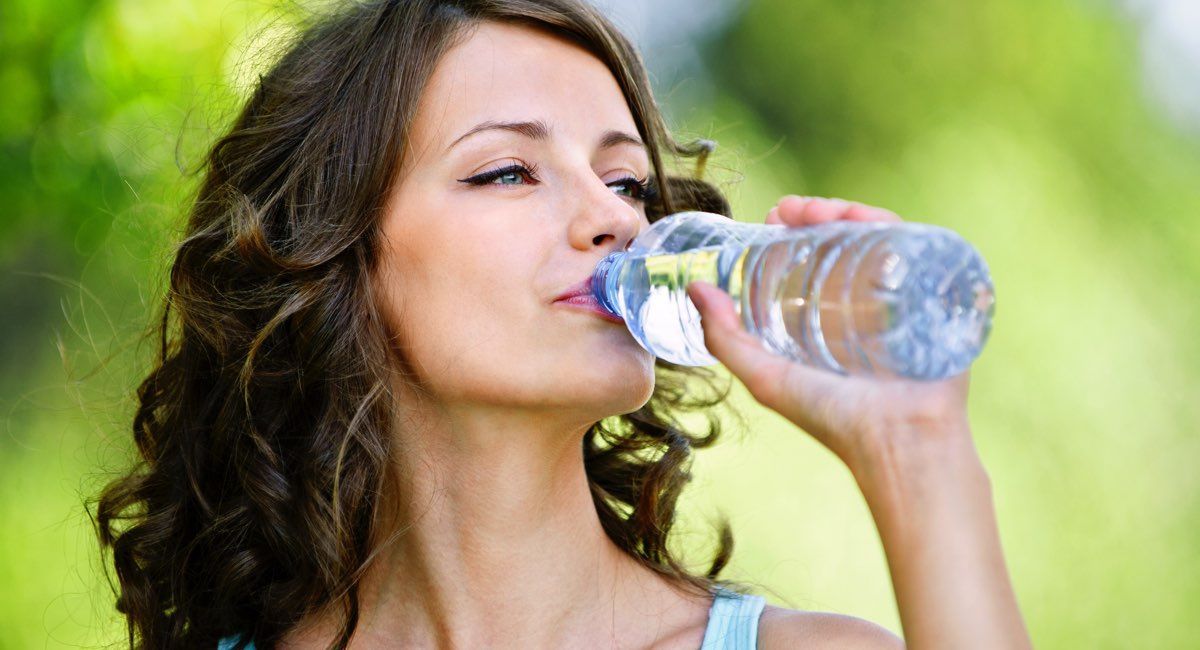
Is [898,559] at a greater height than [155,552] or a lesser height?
greater

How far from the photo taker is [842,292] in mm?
1271

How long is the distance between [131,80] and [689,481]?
2.03 meters

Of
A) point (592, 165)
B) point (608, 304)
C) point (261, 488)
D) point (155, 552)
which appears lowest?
point (155, 552)

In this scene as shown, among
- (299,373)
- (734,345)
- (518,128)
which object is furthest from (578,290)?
(299,373)

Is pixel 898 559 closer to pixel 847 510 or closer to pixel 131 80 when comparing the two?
pixel 131 80

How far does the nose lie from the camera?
1677 mm

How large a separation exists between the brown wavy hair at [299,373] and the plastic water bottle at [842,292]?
513 millimetres

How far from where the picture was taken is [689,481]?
7.70 feet

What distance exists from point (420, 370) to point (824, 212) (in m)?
0.72

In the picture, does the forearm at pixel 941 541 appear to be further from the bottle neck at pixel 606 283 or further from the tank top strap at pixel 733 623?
the tank top strap at pixel 733 623

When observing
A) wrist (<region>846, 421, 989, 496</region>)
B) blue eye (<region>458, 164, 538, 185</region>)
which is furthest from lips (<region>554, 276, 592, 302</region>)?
wrist (<region>846, 421, 989, 496</region>)

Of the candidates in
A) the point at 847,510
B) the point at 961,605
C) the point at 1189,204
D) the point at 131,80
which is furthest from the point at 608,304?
the point at 1189,204

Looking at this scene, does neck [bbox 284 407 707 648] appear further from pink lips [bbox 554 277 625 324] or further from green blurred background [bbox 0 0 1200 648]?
green blurred background [bbox 0 0 1200 648]

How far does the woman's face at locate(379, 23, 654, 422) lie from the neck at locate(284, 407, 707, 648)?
9cm
